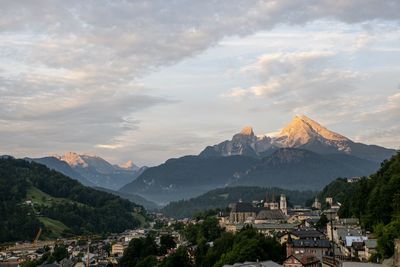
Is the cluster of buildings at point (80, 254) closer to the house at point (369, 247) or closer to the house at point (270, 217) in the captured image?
the house at point (270, 217)

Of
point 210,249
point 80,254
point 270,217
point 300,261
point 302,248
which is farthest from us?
point 270,217

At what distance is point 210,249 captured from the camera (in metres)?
110

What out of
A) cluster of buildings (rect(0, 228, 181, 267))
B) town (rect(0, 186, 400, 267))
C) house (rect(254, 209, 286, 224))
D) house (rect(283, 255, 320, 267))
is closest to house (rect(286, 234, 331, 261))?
town (rect(0, 186, 400, 267))

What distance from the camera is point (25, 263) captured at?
154250 mm

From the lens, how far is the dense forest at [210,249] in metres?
90.9

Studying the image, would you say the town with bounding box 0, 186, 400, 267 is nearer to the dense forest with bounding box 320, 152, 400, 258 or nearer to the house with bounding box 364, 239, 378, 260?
the house with bounding box 364, 239, 378, 260

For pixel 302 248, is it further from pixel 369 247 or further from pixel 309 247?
pixel 369 247

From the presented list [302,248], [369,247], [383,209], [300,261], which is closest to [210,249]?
[302,248]

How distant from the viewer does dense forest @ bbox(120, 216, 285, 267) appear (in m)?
90.9

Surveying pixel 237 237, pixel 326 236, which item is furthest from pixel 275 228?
pixel 237 237

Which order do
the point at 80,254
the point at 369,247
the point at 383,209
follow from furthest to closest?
1. the point at 80,254
2. the point at 383,209
3. the point at 369,247

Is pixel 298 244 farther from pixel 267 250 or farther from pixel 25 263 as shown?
pixel 25 263

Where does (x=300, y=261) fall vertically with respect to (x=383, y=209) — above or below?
below

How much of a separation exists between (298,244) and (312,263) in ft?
47.0
